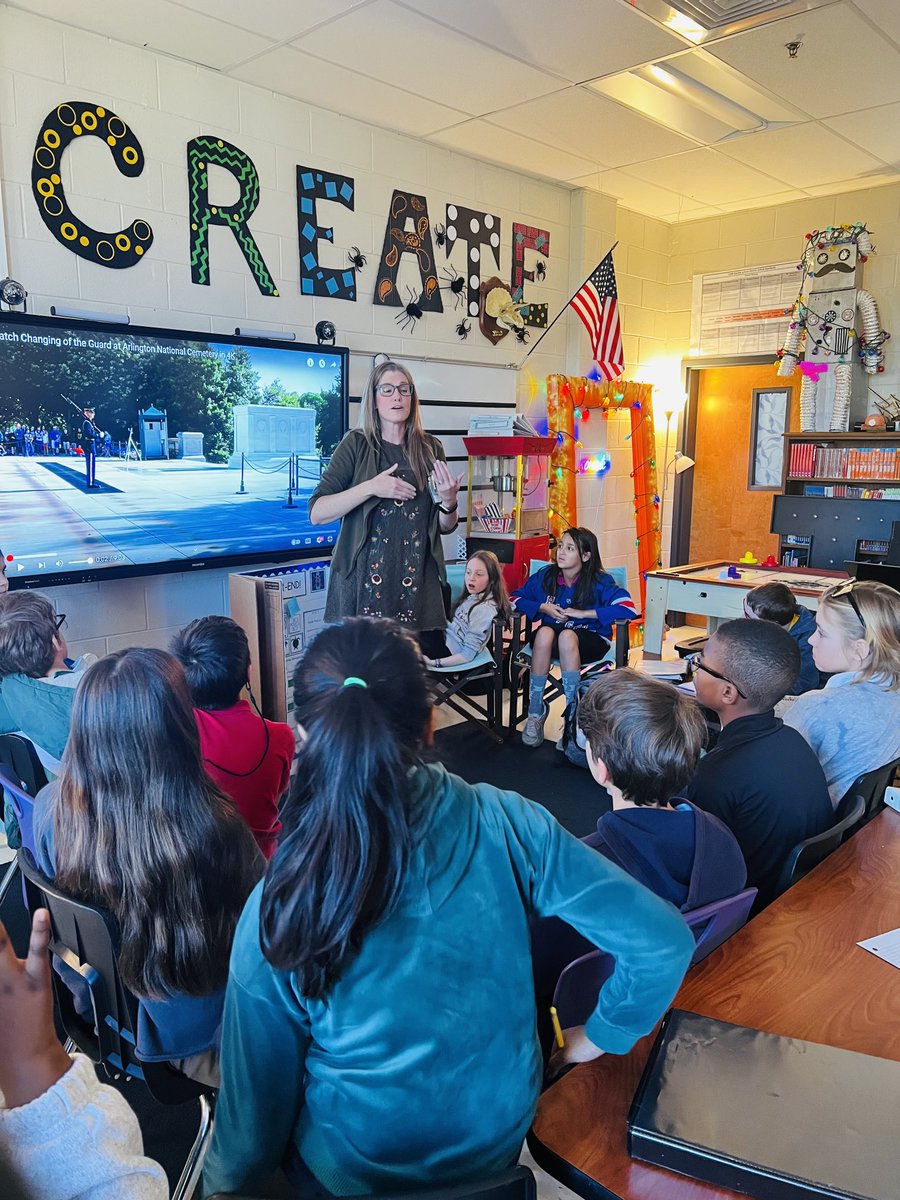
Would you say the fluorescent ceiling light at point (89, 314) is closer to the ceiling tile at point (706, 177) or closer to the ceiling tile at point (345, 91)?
the ceiling tile at point (345, 91)

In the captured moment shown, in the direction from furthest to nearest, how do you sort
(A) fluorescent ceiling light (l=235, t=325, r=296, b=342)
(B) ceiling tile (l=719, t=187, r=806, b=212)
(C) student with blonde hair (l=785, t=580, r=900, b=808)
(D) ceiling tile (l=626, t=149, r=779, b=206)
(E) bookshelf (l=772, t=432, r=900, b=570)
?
(B) ceiling tile (l=719, t=187, r=806, b=212) < (E) bookshelf (l=772, t=432, r=900, b=570) < (D) ceiling tile (l=626, t=149, r=779, b=206) < (A) fluorescent ceiling light (l=235, t=325, r=296, b=342) < (C) student with blonde hair (l=785, t=580, r=900, b=808)

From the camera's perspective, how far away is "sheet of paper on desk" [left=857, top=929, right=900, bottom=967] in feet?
4.33

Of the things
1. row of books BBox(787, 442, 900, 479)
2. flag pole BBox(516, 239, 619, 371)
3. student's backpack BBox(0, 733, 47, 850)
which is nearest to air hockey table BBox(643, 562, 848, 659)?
row of books BBox(787, 442, 900, 479)

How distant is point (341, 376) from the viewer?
4.24m

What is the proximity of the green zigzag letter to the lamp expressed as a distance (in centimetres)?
76

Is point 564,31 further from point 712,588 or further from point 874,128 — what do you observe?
point 712,588

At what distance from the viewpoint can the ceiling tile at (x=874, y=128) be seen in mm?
4277

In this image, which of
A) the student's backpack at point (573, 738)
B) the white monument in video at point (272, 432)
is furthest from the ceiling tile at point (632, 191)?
the student's backpack at point (573, 738)

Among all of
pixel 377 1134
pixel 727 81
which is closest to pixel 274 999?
pixel 377 1134

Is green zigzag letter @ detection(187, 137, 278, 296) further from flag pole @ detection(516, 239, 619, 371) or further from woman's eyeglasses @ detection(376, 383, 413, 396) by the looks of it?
flag pole @ detection(516, 239, 619, 371)

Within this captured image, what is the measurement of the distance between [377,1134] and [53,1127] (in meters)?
0.38

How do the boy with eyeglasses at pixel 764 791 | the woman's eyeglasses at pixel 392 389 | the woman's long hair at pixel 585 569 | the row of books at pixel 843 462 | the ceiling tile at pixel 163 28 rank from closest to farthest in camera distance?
the boy with eyeglasses at pixel 764 791
the woman's eyeglasses at pixel 392 389
the ceiling tile at pixel 163 28
the woman's long hair at pixel 585 569
the row of books at pixel 843 462

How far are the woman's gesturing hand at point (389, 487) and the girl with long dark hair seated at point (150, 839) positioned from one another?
152cm

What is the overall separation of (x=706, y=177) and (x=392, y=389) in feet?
11.7
